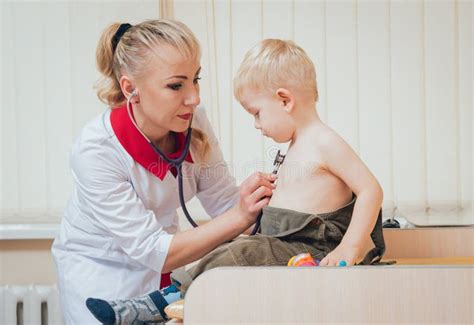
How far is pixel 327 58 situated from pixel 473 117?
52cm

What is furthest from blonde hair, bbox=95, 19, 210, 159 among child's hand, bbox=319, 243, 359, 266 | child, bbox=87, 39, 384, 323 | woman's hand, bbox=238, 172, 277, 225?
child's hand, bbox=319, 243, 359, 266

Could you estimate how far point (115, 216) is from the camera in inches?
65.5

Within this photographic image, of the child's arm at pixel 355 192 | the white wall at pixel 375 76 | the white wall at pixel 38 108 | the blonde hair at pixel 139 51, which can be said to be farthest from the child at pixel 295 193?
the white wall at pixel 38 108

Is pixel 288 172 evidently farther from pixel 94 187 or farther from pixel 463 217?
pixel 463 217

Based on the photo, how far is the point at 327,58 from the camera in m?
2.60

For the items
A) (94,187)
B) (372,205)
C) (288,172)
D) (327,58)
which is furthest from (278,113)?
(327,58)

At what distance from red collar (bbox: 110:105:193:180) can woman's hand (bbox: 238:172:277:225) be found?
259 millimetres

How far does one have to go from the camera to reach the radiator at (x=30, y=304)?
2.70m

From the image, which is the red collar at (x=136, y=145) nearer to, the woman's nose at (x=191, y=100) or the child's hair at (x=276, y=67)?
the woman's nose at (x=191, y=100)

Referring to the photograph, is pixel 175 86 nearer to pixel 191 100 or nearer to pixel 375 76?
pixel 191 100

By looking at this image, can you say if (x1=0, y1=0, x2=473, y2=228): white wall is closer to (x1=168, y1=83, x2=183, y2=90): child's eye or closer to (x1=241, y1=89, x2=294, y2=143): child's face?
(x1=168, y1=83, x2=183, y2=90): child's eye

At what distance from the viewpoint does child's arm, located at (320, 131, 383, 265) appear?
134 cm

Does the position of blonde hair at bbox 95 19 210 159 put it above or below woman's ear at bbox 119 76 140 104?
above

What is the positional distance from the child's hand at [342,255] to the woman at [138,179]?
0.80 ft
